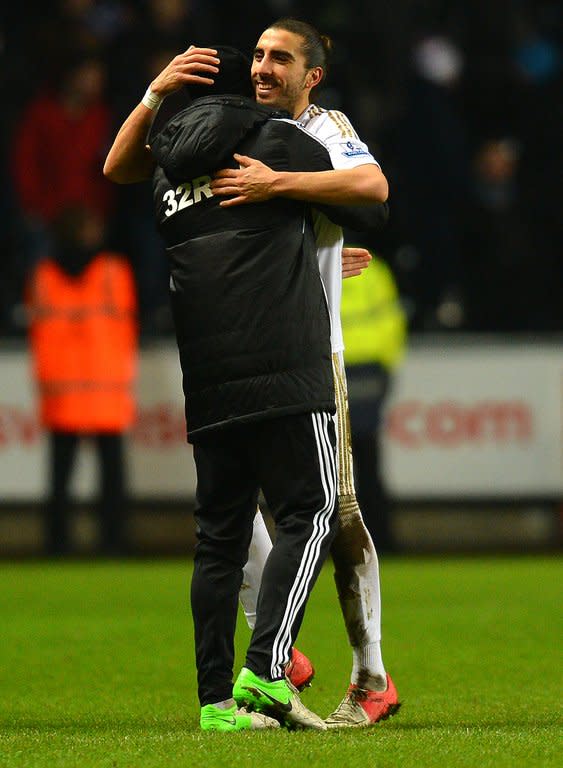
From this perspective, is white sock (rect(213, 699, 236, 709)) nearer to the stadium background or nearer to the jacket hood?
the jacket hood

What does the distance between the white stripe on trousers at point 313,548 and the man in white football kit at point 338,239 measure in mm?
281

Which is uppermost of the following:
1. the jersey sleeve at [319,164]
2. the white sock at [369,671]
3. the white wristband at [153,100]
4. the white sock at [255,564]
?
the white wristband at [153,100]

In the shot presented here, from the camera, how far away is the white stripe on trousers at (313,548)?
201 inches

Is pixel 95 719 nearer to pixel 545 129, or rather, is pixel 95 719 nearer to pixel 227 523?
pixel 227 523

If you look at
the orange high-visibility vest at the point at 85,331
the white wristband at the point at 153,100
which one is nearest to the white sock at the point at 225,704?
the white wristband at the point at 153,100

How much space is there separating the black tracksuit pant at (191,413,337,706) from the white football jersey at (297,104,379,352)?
1.47ft

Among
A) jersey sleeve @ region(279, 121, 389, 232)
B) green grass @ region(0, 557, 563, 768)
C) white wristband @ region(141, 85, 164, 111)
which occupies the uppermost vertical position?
white wristband @ region(141, 85, 164, 111)

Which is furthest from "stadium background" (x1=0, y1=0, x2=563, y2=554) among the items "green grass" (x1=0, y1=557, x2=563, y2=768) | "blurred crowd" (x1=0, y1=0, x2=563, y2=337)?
"green grass" (x1=0, y1=557, x2=563, y2=768)

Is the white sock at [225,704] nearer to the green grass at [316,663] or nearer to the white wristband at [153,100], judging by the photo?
the green grass at [316,663]

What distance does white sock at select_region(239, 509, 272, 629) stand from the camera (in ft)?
19.0

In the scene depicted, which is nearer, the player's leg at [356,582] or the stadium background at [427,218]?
the player's leg at [356,582]

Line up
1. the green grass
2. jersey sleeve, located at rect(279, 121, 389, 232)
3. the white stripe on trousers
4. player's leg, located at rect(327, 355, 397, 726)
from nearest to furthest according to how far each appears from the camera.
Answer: the green grass < the white stripe on trousers < jersey sleeve, located at rect(279, 121, 389, 232) < player's leg, located at rect(327, 355, 397, 726)

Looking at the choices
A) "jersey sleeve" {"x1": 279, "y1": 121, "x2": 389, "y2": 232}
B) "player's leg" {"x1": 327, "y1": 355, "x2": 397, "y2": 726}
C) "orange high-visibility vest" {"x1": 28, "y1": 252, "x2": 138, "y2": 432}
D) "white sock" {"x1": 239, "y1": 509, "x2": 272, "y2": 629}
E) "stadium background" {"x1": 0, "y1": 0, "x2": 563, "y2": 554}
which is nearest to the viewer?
"jersey sleeve" {"x1": 279, "y1": 121, "x2": 389, "y2": 232}

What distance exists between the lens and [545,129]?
50.3ft
